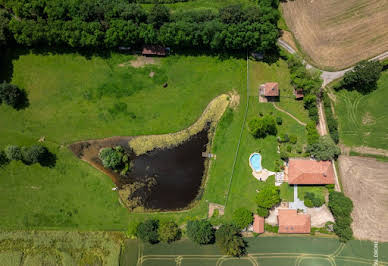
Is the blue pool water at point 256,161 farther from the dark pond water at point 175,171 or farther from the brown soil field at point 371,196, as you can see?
the brown soil field at point 371,196

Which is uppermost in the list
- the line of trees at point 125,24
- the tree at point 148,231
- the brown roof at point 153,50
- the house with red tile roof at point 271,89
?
the line of trees at point 125,24

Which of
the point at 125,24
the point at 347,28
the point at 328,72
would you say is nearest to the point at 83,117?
the point at 125,24

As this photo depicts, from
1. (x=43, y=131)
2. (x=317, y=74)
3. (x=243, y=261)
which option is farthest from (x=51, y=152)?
(x=317, y=74)

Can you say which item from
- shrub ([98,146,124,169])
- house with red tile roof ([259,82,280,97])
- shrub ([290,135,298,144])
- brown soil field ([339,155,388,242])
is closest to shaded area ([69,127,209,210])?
shrub ([98,146,124,169])

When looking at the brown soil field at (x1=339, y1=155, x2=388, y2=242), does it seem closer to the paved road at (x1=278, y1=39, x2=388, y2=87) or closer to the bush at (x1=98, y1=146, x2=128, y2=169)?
the paved road at (x1=278, y1=39, x2=388, y2=87)

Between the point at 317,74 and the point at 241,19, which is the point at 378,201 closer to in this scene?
the point at 317,74

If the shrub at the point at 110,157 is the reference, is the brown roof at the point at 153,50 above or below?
above

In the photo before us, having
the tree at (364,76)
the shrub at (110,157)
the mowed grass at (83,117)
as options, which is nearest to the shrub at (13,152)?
the mowed grass at (83,117)
